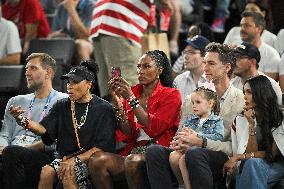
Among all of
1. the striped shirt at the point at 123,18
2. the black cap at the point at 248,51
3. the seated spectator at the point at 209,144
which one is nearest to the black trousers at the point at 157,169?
the seated spectator at the point at 209,144

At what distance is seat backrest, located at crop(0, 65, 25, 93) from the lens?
1030 cm

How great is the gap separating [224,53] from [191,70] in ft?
2.28

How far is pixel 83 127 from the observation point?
8523mm

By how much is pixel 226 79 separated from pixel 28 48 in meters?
3.20

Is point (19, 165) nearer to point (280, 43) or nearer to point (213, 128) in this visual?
point (213, 128)

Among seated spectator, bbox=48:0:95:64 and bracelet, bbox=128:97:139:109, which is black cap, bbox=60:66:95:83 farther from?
seated spectator, bbox=48:0:95:64

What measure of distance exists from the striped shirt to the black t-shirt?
5.33 ft

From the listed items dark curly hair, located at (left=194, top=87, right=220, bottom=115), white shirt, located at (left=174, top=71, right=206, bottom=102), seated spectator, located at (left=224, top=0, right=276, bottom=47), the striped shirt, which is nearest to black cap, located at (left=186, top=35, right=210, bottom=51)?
white shirt, located at (left=174, top=71, right=206, bottom=102)

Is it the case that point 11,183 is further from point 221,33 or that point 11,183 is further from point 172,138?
point 221,33

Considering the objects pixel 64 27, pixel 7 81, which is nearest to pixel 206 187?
pixel 7 81

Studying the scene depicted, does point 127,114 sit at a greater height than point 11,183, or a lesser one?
greater

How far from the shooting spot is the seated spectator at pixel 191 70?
9.47m

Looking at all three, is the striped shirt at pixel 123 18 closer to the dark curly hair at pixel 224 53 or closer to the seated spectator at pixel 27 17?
the dark curly hair at pixel 224 53

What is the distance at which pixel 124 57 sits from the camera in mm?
10109
